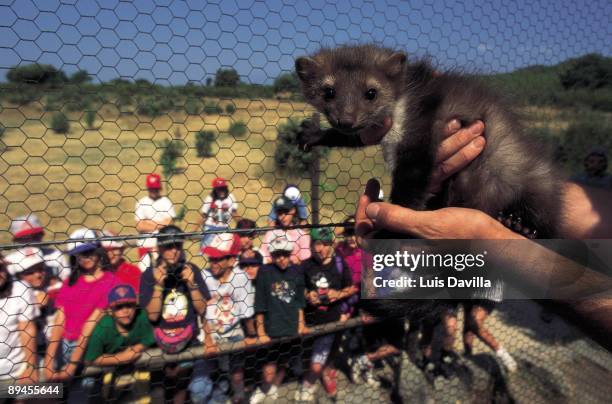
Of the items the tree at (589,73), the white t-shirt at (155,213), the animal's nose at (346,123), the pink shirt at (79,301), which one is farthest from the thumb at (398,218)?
the tree at (589,73)

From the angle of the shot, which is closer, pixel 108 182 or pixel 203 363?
pixel 203 363

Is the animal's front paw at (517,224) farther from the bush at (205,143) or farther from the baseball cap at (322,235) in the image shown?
the bush at (205,143)

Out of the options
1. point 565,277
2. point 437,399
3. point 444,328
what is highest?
point 565,277

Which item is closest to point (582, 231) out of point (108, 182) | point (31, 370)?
point (31, 370)

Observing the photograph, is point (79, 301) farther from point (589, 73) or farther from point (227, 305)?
point (589, 73)

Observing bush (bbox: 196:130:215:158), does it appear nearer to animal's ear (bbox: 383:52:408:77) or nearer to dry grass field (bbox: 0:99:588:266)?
dry grass field (bbox: 0:99:588:266)

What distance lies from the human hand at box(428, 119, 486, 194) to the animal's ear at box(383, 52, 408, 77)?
0.46 metres

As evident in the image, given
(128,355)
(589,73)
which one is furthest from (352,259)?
(589,73)

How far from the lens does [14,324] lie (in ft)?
6.90

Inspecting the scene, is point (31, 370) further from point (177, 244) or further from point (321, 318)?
point (321, 318)

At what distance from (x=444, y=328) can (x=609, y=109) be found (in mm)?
3644

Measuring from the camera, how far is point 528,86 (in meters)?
3.41

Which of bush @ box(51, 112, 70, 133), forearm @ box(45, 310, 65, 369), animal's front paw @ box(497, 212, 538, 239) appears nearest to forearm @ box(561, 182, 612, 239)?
animal's front paw @ box(497, 212, 538, 239)

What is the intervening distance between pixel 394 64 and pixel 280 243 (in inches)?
57.2
